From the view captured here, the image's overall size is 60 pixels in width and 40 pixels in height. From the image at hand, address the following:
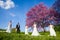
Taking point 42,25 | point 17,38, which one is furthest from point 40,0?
point 17,38

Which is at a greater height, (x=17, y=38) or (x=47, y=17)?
(x=47, y=17)

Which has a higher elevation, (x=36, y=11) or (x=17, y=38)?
(x=36, y=11)

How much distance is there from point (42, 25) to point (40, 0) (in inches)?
28.7

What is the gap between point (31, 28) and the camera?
17.7 ft

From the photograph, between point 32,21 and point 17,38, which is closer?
point 17,38

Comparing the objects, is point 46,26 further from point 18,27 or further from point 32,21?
point 18,27

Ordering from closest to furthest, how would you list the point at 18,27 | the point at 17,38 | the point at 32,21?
the point at 17,38
the point at 18,27
the point at 32,21

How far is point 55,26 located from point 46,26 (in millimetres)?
258

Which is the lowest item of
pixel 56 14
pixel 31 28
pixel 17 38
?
pixel 17 38

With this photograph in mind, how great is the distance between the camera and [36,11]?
18.4 ft

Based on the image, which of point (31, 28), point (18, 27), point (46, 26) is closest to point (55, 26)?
Answer: point (46, 26)

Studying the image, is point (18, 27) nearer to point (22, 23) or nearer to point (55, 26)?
point (22, 23)

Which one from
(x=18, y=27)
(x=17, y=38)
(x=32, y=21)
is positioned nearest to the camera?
(x=17, y=38)

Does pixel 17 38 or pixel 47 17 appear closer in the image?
pixel 17 38
